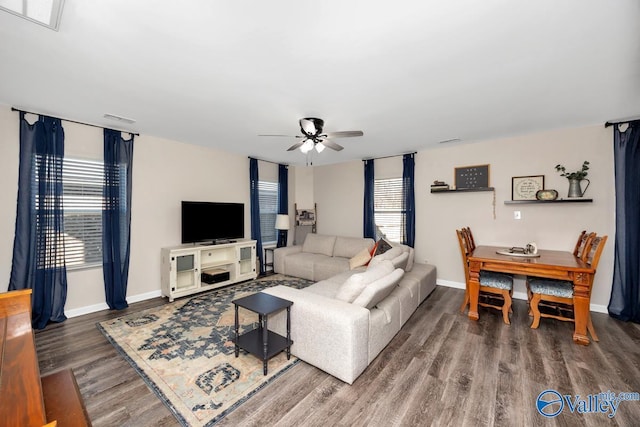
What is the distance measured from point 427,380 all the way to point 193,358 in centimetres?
215

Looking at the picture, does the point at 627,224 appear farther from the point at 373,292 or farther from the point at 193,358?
the point at 193,358

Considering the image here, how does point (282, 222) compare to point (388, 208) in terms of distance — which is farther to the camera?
point (282, 222)

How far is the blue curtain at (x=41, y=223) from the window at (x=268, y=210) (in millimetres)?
3314

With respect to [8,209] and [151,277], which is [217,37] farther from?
[151,277]

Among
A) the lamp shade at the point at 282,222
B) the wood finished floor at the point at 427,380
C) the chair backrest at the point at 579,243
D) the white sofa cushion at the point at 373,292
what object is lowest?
the wood finished floor at the point at 427,380

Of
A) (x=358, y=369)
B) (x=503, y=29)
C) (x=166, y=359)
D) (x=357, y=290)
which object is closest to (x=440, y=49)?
(x=503, y=29)

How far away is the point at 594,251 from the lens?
2.81 meters

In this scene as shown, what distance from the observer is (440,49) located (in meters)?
1.87

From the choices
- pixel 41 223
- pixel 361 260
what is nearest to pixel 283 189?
pixel 361 260

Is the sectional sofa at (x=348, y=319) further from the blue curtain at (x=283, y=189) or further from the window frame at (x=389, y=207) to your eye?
the blue curtain at (x=283, y=189)

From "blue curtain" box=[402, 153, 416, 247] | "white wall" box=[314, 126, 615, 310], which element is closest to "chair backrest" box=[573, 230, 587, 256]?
"white wall" box=[314, 126, 615, 310]

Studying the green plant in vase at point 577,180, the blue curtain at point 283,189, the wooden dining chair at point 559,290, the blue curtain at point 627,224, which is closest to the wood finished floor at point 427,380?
the wooden dining chair at point 559,290

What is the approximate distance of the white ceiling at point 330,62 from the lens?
153 cm

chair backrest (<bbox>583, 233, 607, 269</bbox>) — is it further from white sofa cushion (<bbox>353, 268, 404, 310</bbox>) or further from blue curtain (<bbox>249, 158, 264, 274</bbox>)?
blue curtain (<bbox>249, 158, 264, 274</bbox>)
